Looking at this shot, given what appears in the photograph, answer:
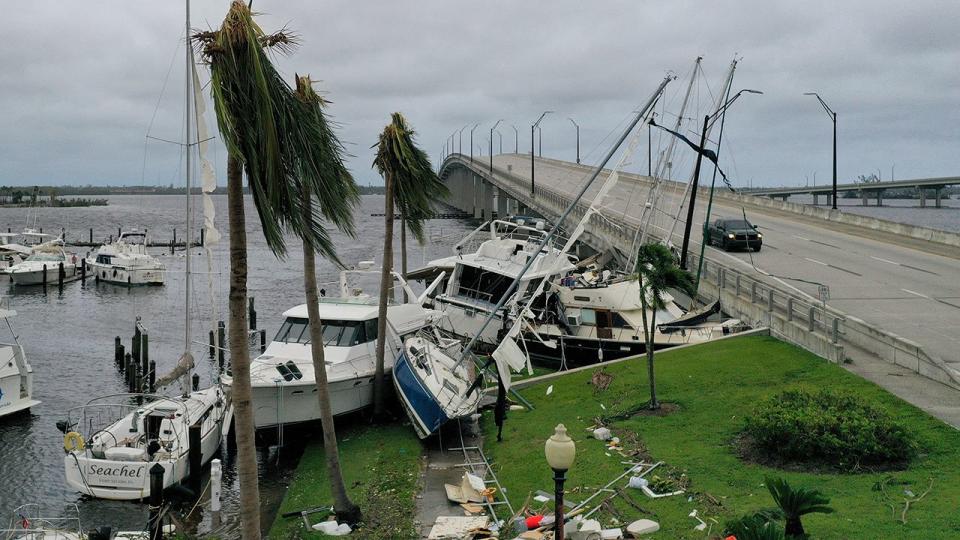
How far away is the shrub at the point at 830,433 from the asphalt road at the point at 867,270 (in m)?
5.95

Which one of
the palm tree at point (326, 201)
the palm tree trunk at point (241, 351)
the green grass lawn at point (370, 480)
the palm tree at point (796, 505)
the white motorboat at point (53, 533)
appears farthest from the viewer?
the green grass lawn at point (370, 480)

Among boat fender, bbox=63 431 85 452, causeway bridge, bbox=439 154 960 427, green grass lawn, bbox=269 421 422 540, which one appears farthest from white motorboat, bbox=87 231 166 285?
boat fender, bbox=63 431 85 452

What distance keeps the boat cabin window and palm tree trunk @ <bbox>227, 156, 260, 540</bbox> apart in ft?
72.1

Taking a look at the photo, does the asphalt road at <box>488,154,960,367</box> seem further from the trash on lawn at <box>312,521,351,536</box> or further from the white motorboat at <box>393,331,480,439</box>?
the trash on lawn at <box>312,521,351,536</box>

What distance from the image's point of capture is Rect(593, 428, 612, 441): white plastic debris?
19266 mm

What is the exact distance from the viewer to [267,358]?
24859 mm

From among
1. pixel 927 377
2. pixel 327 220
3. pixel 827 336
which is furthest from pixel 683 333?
pixel 327 220

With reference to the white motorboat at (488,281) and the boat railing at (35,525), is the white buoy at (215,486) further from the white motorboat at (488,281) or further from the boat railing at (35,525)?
the white motorboat at (488,281)

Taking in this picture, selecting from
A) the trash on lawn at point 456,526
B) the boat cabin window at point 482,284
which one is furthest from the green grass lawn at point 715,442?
the boat cabin window at point 482,284

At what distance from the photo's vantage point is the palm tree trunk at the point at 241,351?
477 inches

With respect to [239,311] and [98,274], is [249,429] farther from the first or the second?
[98,274]

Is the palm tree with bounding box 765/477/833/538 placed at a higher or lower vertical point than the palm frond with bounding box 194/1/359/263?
lower

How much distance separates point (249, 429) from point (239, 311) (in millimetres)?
1828

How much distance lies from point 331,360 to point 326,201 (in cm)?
1321
